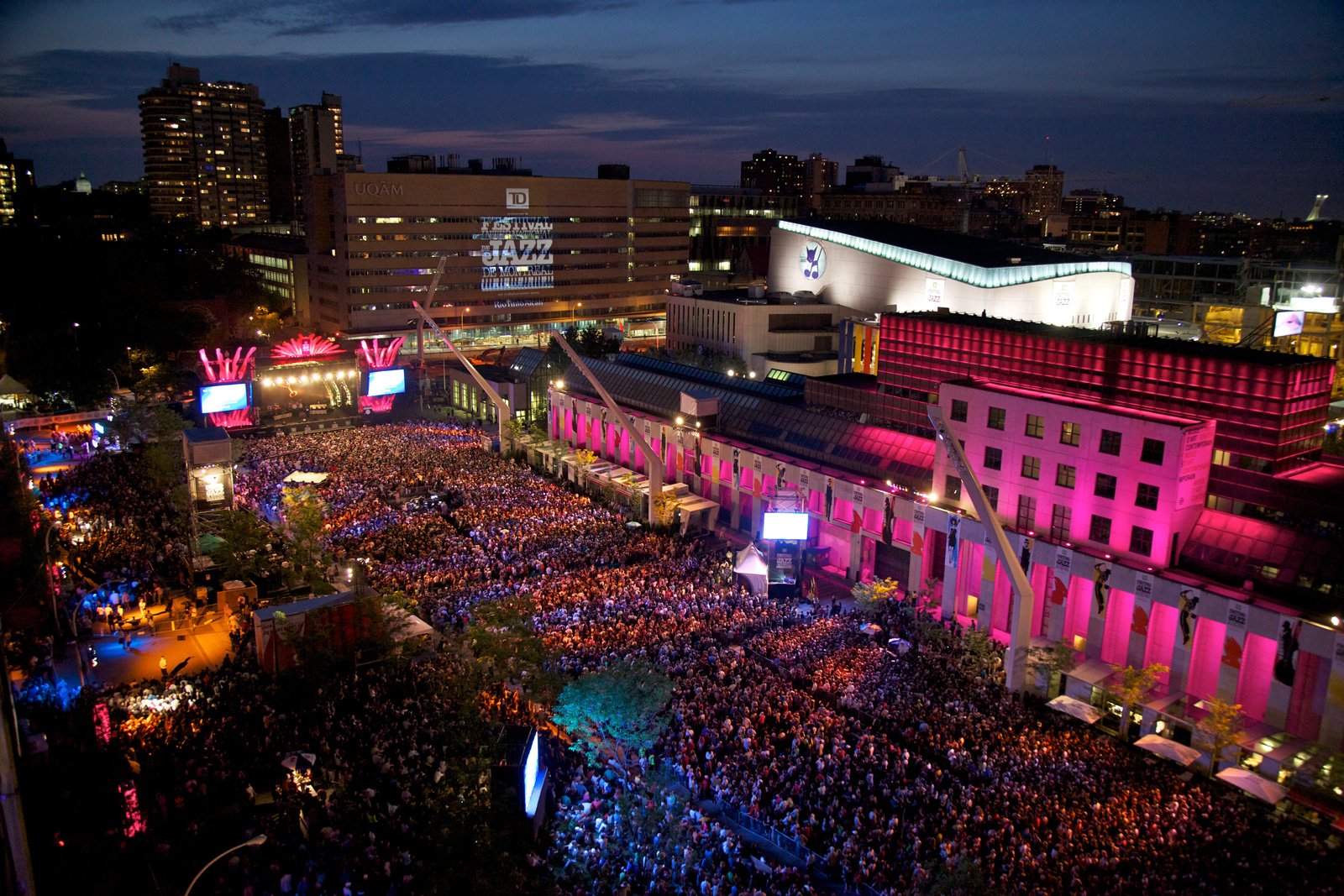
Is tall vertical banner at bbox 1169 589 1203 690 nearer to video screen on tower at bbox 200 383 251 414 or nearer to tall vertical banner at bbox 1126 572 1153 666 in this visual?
tall vertical banner at bbox 1126 572 1153 666

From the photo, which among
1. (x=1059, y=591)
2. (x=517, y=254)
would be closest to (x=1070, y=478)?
(x=1059, y=591)

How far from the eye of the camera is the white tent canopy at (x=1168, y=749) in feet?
81.5

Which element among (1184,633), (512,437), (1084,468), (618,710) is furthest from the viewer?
(512,437)

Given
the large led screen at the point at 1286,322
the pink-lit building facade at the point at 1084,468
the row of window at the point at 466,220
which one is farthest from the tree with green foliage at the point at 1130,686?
the row of window at the point at 466,220

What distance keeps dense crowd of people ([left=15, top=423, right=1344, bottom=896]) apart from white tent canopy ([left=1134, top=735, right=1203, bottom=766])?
0.71 m

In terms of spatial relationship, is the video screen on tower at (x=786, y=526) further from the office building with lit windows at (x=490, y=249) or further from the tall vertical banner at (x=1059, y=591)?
the office building with lit windows at (x=490, y=249)

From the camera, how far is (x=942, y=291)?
76000mm

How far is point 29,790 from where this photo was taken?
70.7ft

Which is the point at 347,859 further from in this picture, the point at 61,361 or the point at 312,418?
the point at 61,361

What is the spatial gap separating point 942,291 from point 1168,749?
55735 millimetres

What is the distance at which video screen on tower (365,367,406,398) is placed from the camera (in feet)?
223

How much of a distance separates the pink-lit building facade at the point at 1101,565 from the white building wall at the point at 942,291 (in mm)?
31895

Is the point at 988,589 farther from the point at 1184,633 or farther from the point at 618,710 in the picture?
the point at 618,710

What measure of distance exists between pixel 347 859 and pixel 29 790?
342 inches
